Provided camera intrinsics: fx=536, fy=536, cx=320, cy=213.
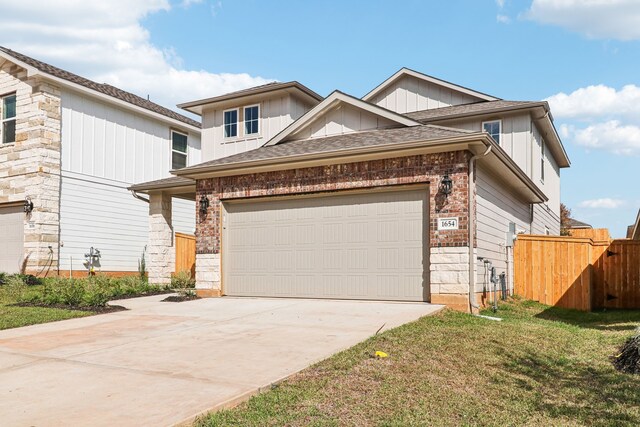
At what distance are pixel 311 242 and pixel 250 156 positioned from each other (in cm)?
281

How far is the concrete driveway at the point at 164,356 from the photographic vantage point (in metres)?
4.70

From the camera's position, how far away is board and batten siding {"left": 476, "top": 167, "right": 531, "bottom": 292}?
11500mm

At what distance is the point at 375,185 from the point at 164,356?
6.26 metres

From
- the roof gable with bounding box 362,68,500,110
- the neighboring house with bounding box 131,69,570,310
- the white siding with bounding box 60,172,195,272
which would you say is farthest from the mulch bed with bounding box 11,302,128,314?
the roof gable with bounding box 362,68,500,110

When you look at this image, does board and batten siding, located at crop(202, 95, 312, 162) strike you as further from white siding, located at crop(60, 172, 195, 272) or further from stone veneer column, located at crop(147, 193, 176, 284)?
white siding, located at crop(60, 172, 195, 272)

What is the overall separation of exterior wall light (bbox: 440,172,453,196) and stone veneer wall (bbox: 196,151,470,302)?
0.26ft

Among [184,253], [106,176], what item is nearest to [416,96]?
[184,253]

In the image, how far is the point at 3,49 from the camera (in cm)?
1853

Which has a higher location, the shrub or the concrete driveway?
the shrub

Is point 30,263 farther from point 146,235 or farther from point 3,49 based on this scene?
point 3,49

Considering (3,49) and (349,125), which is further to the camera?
(3,49)

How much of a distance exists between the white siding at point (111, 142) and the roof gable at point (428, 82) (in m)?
9.06

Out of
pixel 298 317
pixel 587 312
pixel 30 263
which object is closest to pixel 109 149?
pixel 30 263

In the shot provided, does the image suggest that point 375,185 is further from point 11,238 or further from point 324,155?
point 11,238
